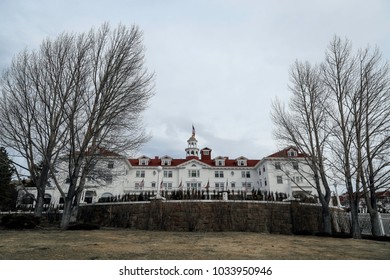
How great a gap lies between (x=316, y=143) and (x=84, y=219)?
19.7 metres

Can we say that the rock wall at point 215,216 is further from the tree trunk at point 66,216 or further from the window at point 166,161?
the window at point 166,161

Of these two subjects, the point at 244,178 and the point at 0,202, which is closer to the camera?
the point at 0,202

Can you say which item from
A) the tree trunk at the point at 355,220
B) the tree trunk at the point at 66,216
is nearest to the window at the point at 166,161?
the tree trunk at the point at 66,216

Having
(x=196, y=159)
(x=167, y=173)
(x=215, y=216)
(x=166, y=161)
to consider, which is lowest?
(x=215, y=216)

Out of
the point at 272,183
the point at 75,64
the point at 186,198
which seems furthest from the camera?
the point at 272,183

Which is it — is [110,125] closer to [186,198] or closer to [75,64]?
→ [75,64]

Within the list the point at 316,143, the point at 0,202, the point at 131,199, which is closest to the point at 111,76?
the point at 131,199

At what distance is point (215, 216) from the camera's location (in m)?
17.5

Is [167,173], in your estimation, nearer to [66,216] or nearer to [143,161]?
[143,161]

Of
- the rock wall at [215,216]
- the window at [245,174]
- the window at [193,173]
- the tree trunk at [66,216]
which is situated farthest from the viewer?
the window at [245,174]

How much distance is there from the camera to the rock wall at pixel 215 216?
1730 centimetres

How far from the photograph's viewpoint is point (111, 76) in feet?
52.1

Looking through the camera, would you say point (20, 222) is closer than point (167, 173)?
Yes

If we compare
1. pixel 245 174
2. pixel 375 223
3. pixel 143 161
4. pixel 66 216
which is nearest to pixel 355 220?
pixel 375 223
